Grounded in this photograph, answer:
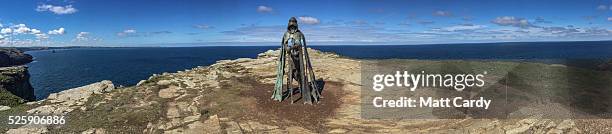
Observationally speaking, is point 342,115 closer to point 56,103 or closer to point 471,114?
point 471,114

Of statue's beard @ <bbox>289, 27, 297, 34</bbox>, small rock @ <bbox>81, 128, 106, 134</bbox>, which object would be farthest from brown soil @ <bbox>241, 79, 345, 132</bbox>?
small rock @ <bbox>81, 128, 106, 134</bbox>

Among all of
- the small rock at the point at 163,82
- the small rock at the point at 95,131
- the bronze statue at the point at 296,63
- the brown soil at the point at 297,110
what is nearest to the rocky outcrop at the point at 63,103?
the small rock at the point at 95,131

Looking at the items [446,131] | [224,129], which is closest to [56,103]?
[224,129]

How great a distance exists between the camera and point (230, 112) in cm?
1880

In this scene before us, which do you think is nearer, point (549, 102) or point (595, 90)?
point (549, 102)

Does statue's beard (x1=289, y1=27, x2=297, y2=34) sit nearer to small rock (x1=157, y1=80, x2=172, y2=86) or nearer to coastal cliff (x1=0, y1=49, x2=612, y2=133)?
coastal cliff (x1=0, y1=49, x2=612, y2=133)

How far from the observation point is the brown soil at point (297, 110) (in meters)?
17.3

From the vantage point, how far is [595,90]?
1977cm

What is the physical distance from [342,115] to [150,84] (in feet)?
41.7

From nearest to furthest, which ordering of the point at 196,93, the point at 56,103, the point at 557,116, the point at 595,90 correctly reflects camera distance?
the point at 557,116 < the point at 595,90 < the point at 56,103 < the point at 196,93

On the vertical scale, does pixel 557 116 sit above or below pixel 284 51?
below

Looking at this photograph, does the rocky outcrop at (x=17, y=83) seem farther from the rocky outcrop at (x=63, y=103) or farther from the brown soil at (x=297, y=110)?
the brown soil at (x=297, y=110)

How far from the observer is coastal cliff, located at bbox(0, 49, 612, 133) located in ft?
49.4

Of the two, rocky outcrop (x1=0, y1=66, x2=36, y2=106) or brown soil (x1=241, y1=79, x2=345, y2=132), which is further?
rocky outcrop (x1=0, y1=66, x2=36, y2=106)
